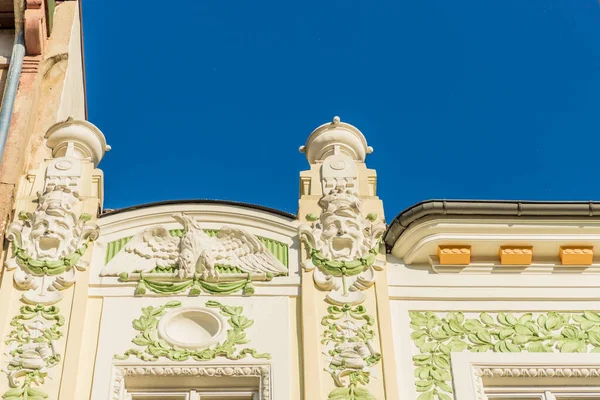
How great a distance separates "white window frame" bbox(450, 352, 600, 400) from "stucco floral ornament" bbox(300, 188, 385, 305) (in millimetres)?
1142

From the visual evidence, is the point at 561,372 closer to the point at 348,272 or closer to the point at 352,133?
the point at 348,272

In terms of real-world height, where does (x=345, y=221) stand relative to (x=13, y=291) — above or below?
above

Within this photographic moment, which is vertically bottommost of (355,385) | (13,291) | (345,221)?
(355,385)

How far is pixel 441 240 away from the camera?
35.4 ft

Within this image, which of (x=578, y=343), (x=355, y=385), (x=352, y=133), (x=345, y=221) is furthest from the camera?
(x=352, y=133)

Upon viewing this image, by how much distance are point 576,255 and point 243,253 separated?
3.16 metres

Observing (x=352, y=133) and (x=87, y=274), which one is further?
(x=352, y=133)

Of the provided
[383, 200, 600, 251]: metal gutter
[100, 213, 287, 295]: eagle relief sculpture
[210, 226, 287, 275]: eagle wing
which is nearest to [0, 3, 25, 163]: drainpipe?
[100, 213, 287, 295]: eagle relief sculpture

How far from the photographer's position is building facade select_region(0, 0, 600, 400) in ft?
32.0

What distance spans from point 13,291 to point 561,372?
492 centimetres

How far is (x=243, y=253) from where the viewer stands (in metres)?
10.9

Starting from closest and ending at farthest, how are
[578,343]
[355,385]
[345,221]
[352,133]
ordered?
[355,385], [578,343], [345,221], [352,133]

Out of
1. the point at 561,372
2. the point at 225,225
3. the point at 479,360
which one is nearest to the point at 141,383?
the point at 225,225

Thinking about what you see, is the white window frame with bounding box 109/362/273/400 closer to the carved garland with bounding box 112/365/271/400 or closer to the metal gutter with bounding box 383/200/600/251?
the carved garland with bounding box 112/365/271/400
